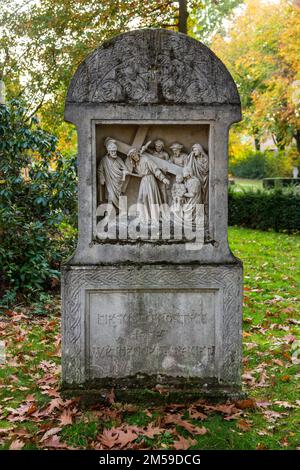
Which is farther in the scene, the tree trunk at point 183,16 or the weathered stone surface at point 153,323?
the tree trunk at point 183,16

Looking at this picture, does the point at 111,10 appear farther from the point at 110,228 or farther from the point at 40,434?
the point at 40,434

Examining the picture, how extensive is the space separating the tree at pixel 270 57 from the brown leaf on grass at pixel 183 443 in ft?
51.2

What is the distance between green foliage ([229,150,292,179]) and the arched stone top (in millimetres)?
29100

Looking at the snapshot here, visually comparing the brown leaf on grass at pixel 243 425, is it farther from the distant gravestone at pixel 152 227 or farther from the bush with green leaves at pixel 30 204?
the bush with green leaves at pixel 30 204

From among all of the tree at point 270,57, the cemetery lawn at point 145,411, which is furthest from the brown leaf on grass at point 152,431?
the tree at point 270,57

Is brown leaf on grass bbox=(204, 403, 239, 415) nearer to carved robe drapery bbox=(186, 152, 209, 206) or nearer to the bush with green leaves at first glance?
carved robe drapery bbox=(186, 152, 209, 206)

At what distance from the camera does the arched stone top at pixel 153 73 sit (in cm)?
511

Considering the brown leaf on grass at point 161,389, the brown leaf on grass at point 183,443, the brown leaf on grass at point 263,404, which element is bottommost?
the brown leaf on grass at point 183,443

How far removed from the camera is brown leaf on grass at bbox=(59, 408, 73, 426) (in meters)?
4.80

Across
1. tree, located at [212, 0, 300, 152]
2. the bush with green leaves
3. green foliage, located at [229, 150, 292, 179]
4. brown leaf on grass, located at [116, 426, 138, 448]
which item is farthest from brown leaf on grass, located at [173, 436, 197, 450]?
green foliage, located at [229, 150, 292, 179]

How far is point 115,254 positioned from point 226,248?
3.43 feet

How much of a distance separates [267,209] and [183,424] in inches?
580

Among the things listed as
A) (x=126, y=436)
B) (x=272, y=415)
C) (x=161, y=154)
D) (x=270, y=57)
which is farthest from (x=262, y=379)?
(x=270, y=57)
